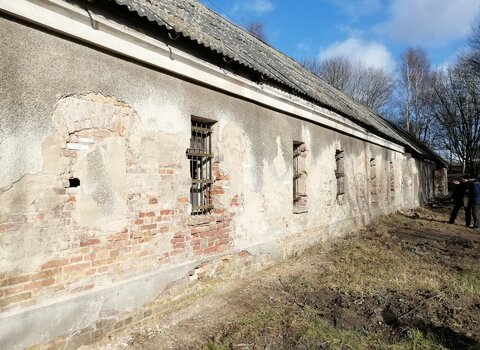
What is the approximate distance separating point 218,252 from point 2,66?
381 centimetres

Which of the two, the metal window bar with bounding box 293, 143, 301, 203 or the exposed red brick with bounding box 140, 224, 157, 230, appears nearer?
the exposed red brick with bounding box 140, 224, 157, 230

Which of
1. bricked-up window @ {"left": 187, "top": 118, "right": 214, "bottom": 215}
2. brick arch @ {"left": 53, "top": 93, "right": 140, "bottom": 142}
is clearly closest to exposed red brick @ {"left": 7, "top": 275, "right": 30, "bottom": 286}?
brick arch @ {"left": 53, "top": 93, "right": 140, "bottom": 142}

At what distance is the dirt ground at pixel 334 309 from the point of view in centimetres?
405

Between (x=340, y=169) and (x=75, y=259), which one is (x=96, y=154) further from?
(x=340, y=169)

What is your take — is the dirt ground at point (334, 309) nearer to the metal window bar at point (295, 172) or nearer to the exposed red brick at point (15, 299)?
the exposed red brick at point (15, 299)

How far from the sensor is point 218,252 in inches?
232

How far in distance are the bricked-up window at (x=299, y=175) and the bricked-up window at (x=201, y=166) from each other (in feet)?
11.1

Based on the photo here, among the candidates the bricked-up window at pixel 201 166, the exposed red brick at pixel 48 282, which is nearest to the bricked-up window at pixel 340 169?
the bricked-up window at pixel 201 166

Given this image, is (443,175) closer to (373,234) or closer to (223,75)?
(373,234)

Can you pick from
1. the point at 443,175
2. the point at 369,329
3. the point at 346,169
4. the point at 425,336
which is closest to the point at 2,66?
the point at 369,329

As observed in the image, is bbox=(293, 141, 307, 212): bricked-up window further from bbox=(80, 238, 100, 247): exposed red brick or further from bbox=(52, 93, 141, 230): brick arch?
bbox=(80, 238, 100, 247): exposed red brick

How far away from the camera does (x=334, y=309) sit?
4961 millimetres

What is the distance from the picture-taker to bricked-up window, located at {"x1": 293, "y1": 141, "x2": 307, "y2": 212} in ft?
29.2

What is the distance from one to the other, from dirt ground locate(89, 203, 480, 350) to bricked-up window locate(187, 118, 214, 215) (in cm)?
129
